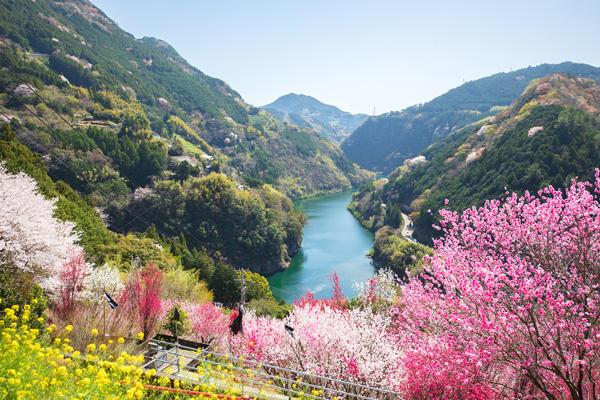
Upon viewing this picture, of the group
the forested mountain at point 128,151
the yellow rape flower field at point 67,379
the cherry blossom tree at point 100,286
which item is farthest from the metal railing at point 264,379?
the forested mountain at point 128,151

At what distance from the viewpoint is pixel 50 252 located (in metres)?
12.4

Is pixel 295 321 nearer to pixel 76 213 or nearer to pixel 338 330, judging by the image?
pixel 338 330

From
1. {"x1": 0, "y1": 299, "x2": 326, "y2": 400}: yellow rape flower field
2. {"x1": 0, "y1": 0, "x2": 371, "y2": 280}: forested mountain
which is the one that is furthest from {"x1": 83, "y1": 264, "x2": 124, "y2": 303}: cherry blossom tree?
{"x1": 0, "y1": 0, "x2": 371, "y2": 280}: forested mountain

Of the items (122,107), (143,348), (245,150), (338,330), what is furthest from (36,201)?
(245,150)

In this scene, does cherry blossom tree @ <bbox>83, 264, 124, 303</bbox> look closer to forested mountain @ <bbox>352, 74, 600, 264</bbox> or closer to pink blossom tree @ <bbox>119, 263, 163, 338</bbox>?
pink blossom tree @ <bbox>119, 263, 163, 338</bbox>

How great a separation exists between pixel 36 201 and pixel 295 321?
38.8ft

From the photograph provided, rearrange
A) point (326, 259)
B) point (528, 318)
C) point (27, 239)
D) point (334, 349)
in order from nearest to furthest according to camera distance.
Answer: point (528, 318), point (334, 349), point (27, 239), point (326, 259)

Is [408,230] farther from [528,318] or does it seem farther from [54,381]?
[54,381]

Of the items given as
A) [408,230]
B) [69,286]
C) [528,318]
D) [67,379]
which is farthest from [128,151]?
[528,318]

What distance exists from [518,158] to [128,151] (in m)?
67.7

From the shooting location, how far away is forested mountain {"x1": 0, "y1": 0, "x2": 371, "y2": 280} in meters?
50.6

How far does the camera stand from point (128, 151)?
60.7m

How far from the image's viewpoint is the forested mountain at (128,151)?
5056cm

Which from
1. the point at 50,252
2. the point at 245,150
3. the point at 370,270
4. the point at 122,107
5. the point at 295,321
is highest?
the point at 122,107
